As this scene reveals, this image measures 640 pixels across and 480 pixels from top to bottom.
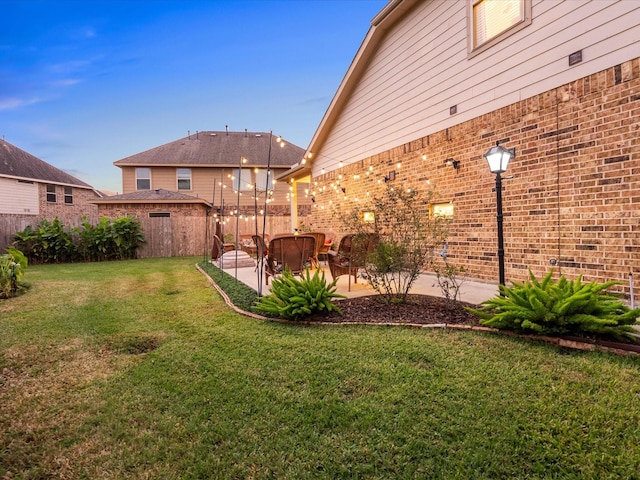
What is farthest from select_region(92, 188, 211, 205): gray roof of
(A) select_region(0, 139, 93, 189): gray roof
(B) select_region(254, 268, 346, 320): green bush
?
(B) select_region(254, 268, 346, 320): green bush

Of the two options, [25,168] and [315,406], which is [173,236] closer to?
[25,168]

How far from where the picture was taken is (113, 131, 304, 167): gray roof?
19766 mm

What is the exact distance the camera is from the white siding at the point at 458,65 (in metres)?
4.53

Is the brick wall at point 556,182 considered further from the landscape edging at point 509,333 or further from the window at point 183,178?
the window at point 183,178

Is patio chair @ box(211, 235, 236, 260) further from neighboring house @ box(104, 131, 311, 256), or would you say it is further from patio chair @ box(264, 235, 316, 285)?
→ neighboring house @ box(104, 131, 311, 256)

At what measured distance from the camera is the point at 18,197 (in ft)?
65.8

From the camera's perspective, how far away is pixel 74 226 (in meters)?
14.6

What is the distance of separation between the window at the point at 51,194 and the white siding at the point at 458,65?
2101 cm

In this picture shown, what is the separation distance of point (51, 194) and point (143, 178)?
7.66 metres

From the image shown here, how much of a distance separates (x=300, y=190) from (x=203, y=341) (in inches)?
696

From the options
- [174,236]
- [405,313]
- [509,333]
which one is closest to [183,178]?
[174,236]

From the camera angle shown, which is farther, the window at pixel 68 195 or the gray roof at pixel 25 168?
Answer: the window at pixel 68 195

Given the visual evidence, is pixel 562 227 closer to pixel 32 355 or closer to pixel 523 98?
pixel 523 98

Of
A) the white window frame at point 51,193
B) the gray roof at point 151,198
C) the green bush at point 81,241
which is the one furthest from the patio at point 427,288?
the white window frame at point 51,193
